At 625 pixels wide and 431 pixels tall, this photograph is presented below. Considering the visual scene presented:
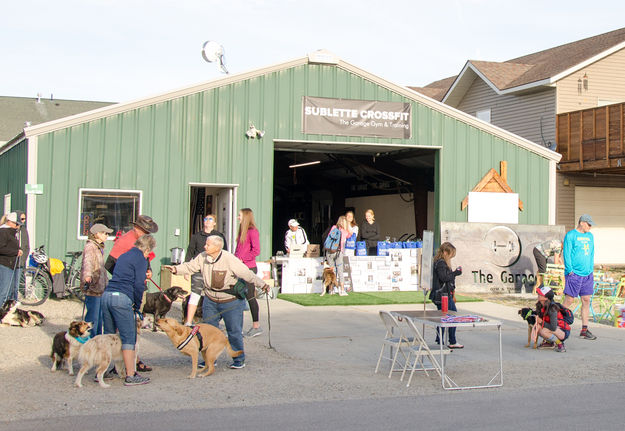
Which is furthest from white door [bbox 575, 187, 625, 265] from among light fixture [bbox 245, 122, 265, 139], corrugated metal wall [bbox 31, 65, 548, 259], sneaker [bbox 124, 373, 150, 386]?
sneaker [bbox 124, 373, 150, 386]

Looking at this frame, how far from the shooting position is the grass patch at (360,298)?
1420 centimetres

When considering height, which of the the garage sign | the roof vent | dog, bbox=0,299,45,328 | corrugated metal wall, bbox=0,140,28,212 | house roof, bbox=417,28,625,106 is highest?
house roof, bbox=417,28,625,106

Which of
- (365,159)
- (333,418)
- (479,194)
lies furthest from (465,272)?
(333,418)

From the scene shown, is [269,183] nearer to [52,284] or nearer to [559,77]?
[52,284]

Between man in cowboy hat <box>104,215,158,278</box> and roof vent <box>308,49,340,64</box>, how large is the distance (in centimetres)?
861

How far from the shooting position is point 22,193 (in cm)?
1488

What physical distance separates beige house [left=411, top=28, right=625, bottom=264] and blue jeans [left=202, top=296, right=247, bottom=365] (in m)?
15.7

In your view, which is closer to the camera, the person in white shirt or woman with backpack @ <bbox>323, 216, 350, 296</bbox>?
woman with backpack @ <bbox>323, 216, 350, 296</bbox>

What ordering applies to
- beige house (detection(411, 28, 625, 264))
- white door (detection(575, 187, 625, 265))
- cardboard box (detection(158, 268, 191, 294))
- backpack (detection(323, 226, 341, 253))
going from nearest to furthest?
cardboard box (detection(158, 268, 191, 294)), backpack (detection(323, 226, 341, 253)), beige house (detection(411, 28, 625, 264)), white door (detection(575, 187, 625, 265))

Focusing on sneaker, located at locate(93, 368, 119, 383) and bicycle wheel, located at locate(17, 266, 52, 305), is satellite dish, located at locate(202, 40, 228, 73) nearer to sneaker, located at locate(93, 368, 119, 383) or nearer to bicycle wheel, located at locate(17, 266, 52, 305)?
bicycle wheel, located at locate(17, 266, 52, 305)

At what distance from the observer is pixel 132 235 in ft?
26.5

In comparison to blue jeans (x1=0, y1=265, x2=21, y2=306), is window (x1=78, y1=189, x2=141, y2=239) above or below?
above

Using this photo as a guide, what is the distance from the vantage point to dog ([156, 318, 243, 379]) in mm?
7547

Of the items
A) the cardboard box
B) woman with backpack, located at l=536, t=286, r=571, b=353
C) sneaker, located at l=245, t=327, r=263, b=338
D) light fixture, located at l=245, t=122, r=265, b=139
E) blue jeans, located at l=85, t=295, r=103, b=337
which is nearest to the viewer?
blue jeans, located at l=85, t=295, r=103, b=337
